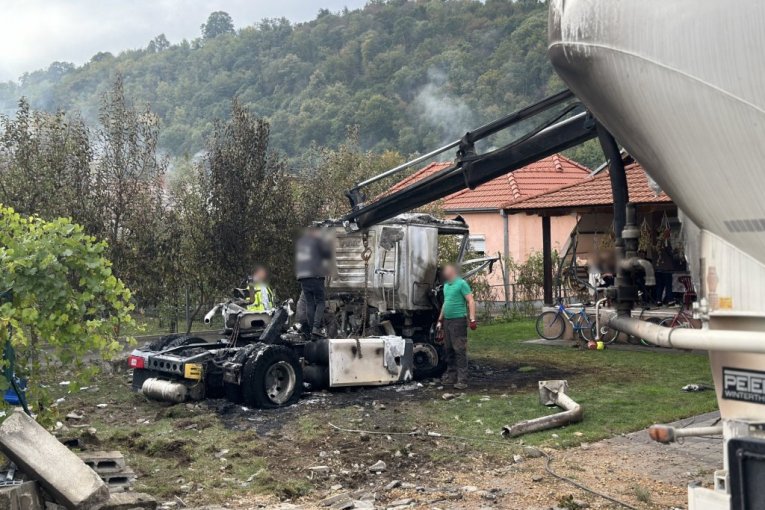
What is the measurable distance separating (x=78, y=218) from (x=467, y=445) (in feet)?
29.4

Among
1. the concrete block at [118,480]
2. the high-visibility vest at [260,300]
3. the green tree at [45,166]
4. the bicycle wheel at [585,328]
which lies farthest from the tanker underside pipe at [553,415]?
the green tree at [45,166]

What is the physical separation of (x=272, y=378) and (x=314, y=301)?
1.82 m

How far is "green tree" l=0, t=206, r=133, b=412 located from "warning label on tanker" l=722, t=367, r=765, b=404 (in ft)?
16.4

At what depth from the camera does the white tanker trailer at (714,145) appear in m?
4.70

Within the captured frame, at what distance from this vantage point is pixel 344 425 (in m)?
11.1

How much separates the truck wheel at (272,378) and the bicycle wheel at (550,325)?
8216 millimetres

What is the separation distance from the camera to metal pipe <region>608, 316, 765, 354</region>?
4.80 m

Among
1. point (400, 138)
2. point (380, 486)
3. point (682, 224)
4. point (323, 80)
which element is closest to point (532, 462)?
point (380, 486)

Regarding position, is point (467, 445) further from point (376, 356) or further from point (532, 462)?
point (376, 356)

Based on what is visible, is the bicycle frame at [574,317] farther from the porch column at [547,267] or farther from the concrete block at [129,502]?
the concrete block at [129,502]

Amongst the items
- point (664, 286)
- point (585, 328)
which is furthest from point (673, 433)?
point (585, 328)

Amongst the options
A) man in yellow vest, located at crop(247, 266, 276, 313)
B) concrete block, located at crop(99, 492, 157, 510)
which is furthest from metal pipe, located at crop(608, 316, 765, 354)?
man in yellow vest, located at crop(247, 266, 276, 313)

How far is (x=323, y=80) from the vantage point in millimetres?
84562

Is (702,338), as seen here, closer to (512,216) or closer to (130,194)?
(130,194)
